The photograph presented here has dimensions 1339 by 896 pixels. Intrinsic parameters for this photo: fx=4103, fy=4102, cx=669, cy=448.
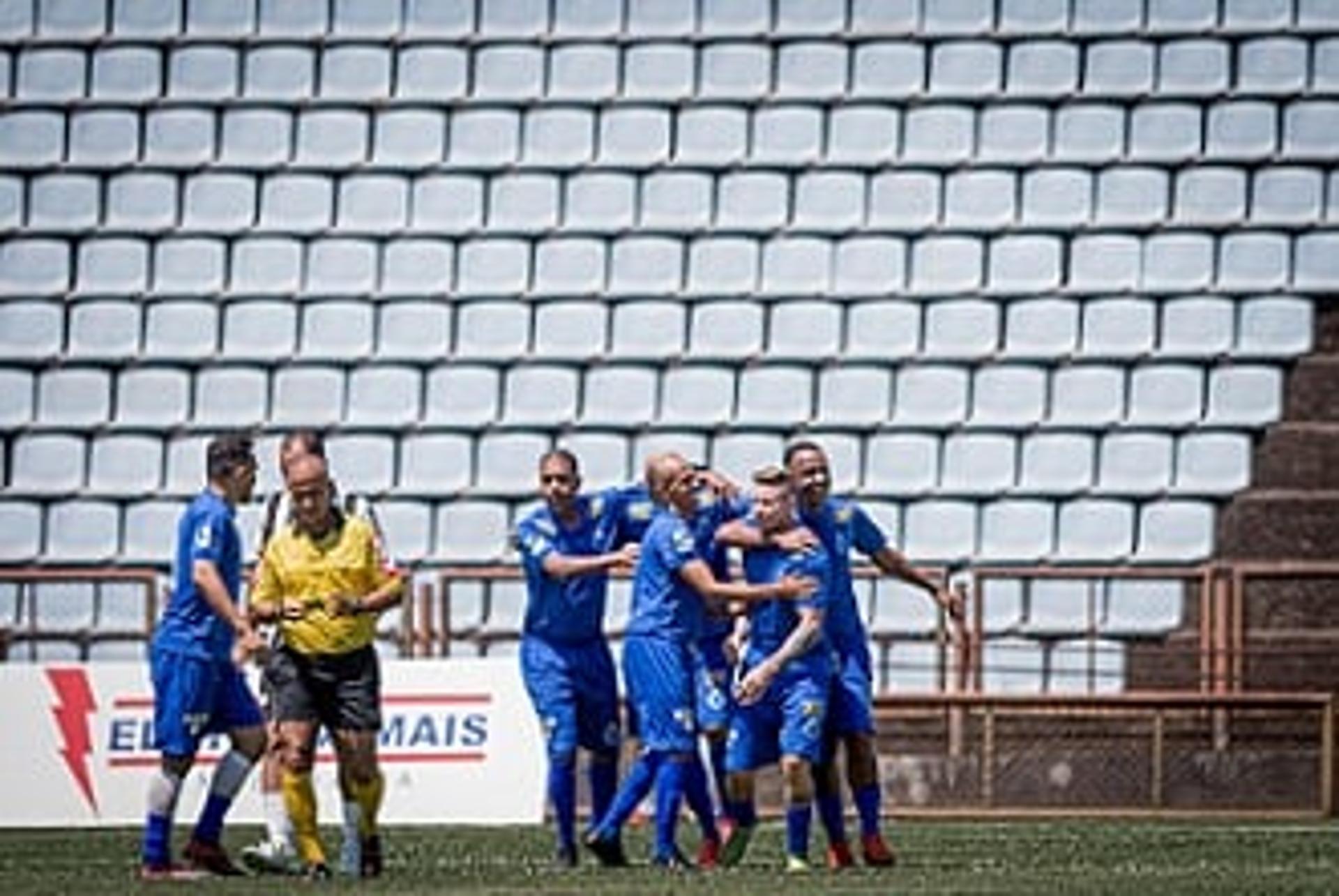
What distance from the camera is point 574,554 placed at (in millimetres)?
Answer: 19406

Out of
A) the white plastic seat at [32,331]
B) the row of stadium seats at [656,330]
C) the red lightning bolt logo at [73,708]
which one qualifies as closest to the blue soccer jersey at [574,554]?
the red lightning bolt logo at [73,708]

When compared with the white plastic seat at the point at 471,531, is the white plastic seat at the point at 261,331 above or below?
above

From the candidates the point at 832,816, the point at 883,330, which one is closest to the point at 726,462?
the point at 883,330

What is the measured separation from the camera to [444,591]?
27266 mm

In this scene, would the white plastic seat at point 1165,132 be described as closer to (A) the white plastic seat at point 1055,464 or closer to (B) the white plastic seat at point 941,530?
(A) the white plastic seat at point 1055,464

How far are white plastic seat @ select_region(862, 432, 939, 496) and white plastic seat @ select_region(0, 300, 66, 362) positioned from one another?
6087 mm

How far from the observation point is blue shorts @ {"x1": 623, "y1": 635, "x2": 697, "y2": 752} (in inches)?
742

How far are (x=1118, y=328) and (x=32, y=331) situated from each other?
791 cm

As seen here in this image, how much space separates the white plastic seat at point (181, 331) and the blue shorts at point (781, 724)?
11.8 m

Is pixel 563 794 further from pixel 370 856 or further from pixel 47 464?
pixel 47 464

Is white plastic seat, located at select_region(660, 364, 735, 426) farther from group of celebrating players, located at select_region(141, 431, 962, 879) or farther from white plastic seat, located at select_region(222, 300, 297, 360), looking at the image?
group of celebrating players, located at select_region(141, 431, 962, 879)

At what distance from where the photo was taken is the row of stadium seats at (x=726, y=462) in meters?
27.9

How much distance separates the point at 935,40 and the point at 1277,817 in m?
7.08

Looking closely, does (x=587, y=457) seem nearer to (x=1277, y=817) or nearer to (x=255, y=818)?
(x=255, y=818)
